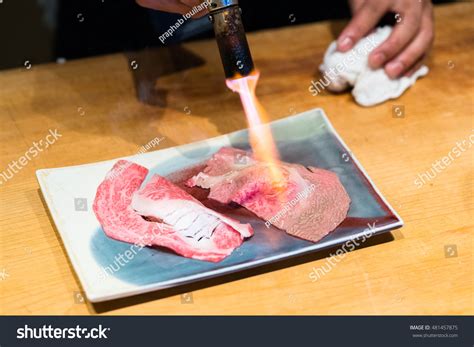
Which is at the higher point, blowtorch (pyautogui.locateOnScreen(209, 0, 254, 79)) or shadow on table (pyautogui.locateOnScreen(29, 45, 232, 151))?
blowtorch (pyautogui.locateOnScreen(209, 0, 254, 79))

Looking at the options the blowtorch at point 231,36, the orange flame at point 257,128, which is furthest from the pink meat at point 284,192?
the blowtorch at point 231,36

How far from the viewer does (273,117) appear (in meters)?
2.15

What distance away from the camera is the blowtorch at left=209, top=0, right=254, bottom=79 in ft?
5.44

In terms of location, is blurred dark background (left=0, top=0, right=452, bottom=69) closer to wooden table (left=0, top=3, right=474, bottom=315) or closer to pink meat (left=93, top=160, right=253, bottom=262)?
wooden table (left=0, top=3, right=474, bottom=315)

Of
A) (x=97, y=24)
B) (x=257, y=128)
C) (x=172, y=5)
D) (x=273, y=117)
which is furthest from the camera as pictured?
(x=97, y=24)

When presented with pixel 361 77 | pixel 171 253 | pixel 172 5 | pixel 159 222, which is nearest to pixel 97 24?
pixel 172 5

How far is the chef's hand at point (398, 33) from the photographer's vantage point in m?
2.23

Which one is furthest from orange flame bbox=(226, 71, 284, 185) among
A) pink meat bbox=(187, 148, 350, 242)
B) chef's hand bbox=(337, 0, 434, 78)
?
chef's hand bbox=(337, 0, 434, 78)

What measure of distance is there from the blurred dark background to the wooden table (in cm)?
7

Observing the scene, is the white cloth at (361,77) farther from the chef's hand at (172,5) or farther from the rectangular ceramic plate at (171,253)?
the chef's hand at (172,5)

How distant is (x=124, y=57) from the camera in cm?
241

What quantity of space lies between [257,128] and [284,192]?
33cm

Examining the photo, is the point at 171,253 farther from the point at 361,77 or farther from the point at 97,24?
the point at 97,24
